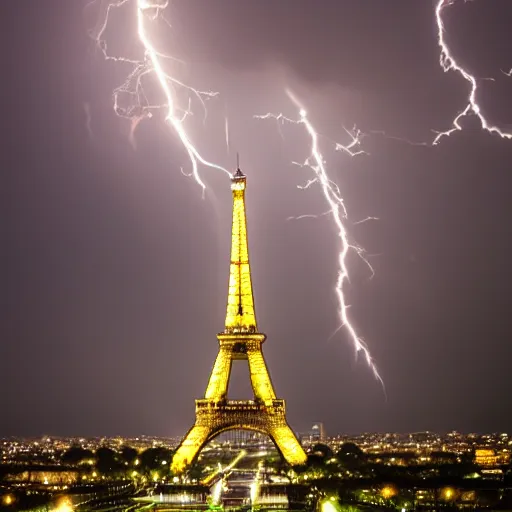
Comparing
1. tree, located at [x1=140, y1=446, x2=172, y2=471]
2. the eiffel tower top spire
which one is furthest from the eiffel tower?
tree, located at [x1=140, y1=446, x2=172, y2=471]

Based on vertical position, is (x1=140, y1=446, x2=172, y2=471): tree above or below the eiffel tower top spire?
below

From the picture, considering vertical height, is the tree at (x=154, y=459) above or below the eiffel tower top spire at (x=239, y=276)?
below

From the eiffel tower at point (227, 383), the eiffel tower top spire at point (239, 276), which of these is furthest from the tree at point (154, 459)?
the eiffel tower top spire at point (239, 276)

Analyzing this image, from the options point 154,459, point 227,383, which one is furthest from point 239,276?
point 154,459

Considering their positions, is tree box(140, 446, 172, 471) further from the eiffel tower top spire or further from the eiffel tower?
the eiffel tower top spire

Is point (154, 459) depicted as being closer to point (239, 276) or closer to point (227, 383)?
point (227, 383)

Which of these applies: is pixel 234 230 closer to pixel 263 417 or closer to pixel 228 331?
pixel 228 331

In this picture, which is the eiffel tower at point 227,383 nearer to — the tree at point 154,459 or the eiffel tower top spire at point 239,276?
the eiffel tower top spire at point 239,276
